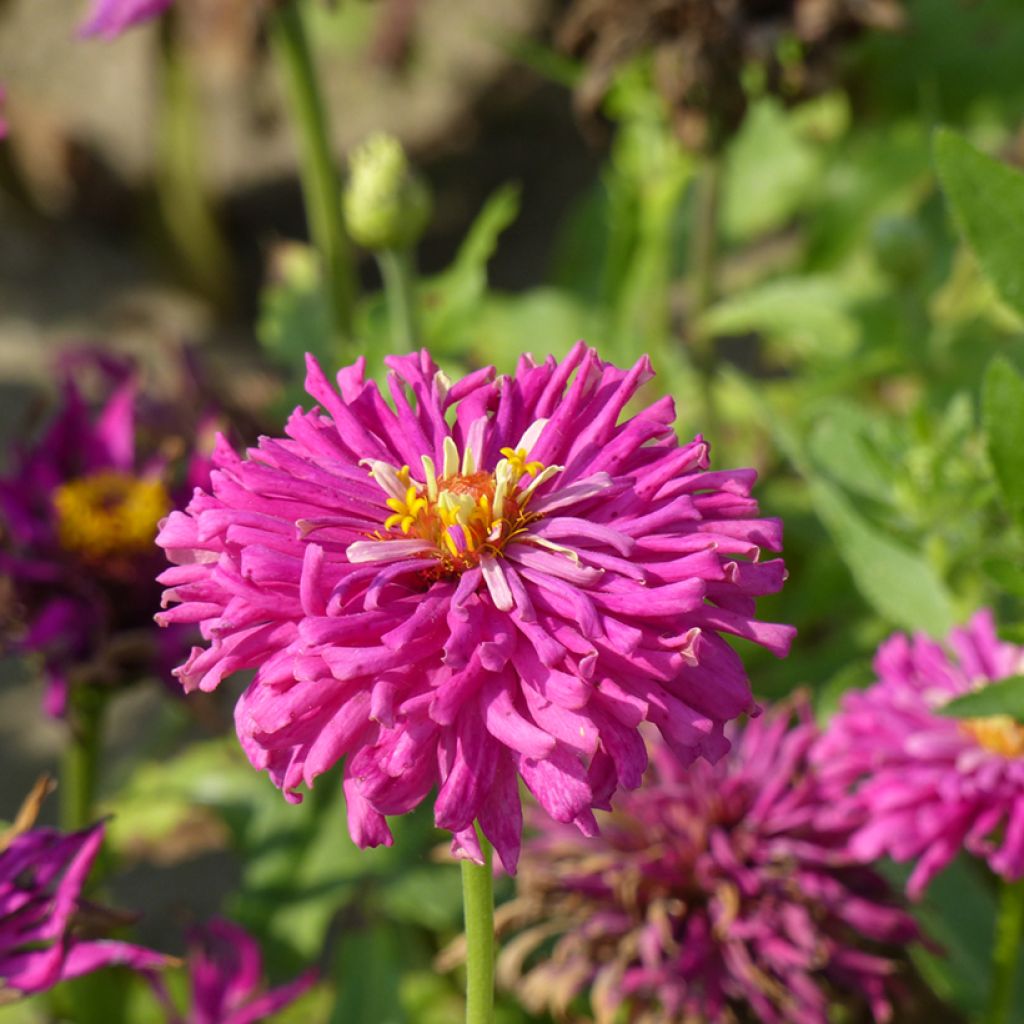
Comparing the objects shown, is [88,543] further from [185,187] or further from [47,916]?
[185,187]

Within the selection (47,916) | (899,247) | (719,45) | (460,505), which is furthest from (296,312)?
(460,505)

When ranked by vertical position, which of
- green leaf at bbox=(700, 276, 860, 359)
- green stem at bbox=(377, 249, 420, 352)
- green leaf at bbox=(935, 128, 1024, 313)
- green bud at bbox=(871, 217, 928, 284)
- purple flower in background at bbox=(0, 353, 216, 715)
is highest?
green leaf at bbox=(700, 276, 860, 359)

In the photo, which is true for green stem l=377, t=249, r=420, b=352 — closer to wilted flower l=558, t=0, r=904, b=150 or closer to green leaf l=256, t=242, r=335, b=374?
green leaf l=256, t=242, r=335, b=374

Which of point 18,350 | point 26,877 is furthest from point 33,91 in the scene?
point 26,877

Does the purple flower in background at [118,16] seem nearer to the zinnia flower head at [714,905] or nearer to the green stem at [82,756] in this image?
the green stem at [82,756]

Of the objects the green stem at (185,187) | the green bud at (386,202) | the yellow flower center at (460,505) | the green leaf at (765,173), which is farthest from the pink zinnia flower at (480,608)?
the green stem at (185,187)

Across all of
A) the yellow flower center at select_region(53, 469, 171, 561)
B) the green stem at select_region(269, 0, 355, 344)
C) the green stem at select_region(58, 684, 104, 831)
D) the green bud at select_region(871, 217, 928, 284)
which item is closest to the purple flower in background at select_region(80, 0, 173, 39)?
the green stem at select_region(269, 0, 355, 344)
